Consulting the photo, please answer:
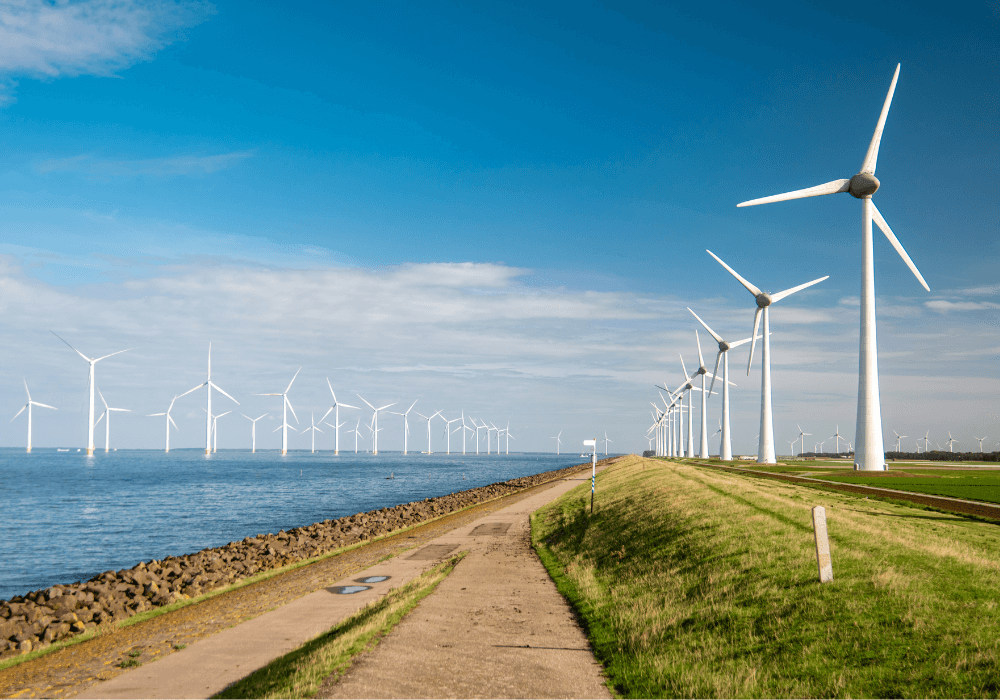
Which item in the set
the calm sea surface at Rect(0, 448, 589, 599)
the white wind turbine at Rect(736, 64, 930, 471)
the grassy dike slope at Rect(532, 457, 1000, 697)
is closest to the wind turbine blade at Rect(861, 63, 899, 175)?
the white wind turbine at Rect(736, 64, 930, 471)

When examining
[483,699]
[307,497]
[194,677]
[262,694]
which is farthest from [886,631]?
[307,497]

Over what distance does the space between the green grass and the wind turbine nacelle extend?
181 ft

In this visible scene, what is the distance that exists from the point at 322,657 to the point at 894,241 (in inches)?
2272

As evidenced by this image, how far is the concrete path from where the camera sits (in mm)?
12070

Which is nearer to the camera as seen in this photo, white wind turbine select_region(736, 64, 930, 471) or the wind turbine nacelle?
white wind turbine select_region(736, 64, 930, 471)

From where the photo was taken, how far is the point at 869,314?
53469 mm

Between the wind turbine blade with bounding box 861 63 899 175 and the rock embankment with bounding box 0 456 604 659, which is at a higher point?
the wind turbine blade with bounding box 861 63 899 175

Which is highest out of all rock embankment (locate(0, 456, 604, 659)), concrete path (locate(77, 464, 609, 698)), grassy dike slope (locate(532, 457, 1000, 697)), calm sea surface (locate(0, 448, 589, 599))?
grassy dike slope (locate(532, 457, 1000, 697))

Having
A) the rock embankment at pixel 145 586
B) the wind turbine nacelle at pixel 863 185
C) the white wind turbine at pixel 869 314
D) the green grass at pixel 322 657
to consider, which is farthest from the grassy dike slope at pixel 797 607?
the wind turbine nacelle at pixel 863 185

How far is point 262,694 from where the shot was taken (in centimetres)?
1148

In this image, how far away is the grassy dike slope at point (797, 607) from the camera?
9.98 metres

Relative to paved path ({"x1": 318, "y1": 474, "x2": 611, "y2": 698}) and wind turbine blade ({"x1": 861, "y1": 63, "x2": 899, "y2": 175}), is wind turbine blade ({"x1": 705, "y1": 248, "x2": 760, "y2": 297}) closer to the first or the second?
wind turbine blade ({"x1": 861, "y1": 63, "x2": 899, "y2": 175})

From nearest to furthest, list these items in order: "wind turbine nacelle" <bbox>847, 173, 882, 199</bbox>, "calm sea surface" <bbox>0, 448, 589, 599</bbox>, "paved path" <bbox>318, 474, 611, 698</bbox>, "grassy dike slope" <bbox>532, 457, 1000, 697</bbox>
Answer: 1. "grassy dike slope" <bbox>532, 457, 1000, 697</bbox>
2. "paved path" <bbox>318, 474, 611, 698</bbox>
3. "calm sea surface" <bbox>0, 448, 589, 599</bbox>
4. "wind turbine nacelle" <bbox>847, 173, 882, 199</bbox>

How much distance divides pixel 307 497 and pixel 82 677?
67.0m
